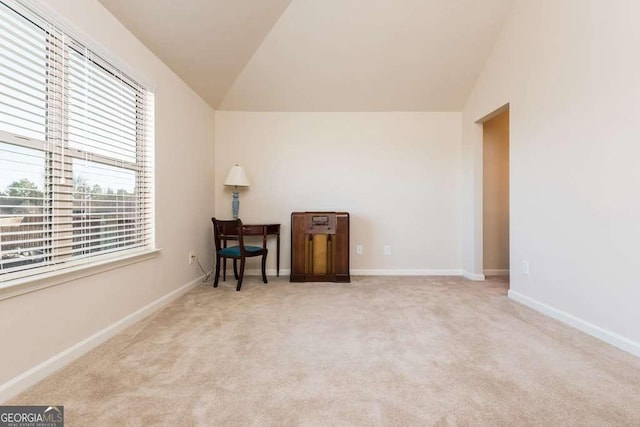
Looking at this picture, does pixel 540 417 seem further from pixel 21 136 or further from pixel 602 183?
pixel 21 136

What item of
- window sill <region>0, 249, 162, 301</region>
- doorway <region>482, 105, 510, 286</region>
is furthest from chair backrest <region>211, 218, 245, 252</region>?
doorway <region>482, 105, 510, 286</region>

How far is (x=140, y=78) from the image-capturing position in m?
2.50

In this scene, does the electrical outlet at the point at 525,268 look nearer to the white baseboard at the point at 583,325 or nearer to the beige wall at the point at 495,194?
the white baseboard at the point at 583,325

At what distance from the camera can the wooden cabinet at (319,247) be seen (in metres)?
3.88

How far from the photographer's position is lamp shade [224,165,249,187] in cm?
396

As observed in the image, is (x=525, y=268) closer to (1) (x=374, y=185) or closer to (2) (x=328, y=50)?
(1) (x=374, y=185)

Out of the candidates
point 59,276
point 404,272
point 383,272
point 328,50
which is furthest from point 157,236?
point 404,272

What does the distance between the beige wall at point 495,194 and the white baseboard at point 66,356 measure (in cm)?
400

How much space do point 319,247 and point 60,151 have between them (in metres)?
2.67

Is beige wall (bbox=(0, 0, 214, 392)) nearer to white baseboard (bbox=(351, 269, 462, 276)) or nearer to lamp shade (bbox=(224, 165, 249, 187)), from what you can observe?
lamp shade (bbox=(224, 165, 249, 187))

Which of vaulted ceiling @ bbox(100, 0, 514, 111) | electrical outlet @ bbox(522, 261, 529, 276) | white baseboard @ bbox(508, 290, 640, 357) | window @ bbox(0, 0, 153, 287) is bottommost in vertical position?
white baseboard @ bbox(508, 290, 640, 357)

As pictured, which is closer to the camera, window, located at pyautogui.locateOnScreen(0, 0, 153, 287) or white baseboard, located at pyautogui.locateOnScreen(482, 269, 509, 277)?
window, located at pyautogui.locateOnScreen(0, 0, 153, 287)

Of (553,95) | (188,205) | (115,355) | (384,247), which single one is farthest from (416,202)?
(115,355)

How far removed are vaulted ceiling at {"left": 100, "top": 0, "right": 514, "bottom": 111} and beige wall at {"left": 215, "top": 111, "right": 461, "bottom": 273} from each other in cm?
30
